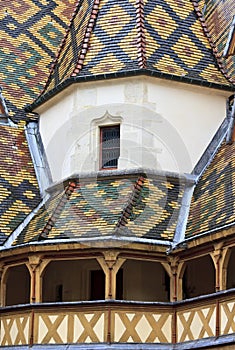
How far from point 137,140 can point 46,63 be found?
4179 mm

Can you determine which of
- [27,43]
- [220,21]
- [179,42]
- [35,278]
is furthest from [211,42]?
[35,278]

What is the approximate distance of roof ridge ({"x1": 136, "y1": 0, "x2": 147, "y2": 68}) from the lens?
1596 cm

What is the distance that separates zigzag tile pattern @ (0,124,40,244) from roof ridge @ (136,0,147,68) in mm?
2804

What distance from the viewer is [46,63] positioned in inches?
757

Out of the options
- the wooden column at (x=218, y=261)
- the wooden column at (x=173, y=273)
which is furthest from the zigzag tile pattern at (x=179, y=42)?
the wooden column at (x=218, y=261)

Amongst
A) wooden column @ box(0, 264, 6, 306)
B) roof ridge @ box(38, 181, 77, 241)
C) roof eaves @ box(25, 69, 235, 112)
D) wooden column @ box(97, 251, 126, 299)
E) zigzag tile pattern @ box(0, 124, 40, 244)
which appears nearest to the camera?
wooden column @ box(97, 251, 126, 299)

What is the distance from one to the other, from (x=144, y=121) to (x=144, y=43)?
139 centimetres

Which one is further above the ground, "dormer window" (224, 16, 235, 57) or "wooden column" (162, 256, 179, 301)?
"dormer window" (224, 16, 235, 57)

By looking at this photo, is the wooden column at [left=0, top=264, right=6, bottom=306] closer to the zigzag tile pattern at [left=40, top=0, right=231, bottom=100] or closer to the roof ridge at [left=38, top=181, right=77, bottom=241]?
the roof ridge at [left=38, top=181, right=77, bottom=241]

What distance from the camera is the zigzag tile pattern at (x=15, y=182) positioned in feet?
52.2

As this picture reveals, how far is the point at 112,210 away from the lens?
48.2 ft

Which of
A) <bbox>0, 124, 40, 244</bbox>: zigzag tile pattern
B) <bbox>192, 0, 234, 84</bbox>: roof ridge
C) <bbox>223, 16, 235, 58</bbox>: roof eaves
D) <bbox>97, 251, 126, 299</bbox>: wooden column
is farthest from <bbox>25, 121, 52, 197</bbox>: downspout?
<bbox>223, 16, 235, 58</bbox>: roof eaves

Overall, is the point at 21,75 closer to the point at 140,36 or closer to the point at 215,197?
the point at 140,36

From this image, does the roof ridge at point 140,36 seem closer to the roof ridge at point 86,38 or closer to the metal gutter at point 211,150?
the roof ridge at point 86,38
